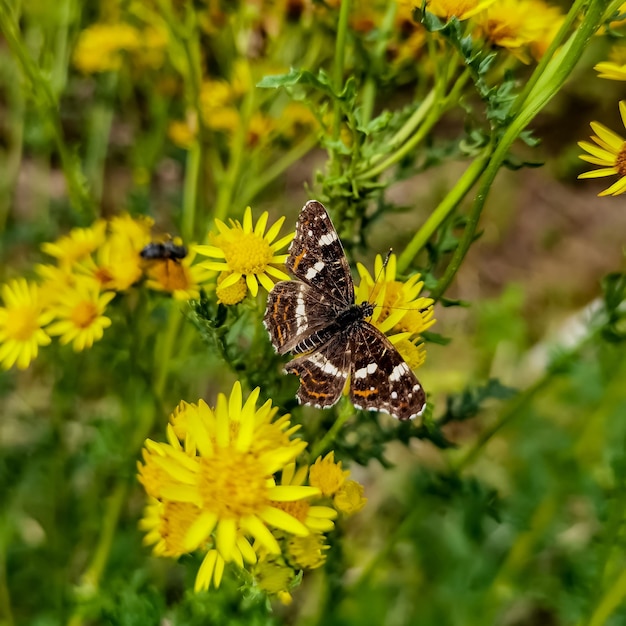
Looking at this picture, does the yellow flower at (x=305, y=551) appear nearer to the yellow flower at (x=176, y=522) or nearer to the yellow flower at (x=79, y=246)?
the yellow flower at (x=176, y=522)

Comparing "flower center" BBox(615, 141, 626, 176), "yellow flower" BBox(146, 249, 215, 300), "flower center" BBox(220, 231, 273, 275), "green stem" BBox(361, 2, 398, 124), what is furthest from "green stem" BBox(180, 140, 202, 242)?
"flower center" BBox(615, 141, 626, 176)

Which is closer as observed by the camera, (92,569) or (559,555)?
(92,569)

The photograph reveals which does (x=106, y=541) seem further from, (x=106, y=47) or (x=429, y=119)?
(x=106, y=47)

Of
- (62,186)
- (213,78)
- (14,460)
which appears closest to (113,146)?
(62,186)

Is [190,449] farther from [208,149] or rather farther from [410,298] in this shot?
[208,149]

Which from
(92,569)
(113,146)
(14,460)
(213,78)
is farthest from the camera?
(113,146)

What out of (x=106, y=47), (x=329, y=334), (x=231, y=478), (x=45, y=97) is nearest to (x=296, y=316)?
(x=329, y=334)
